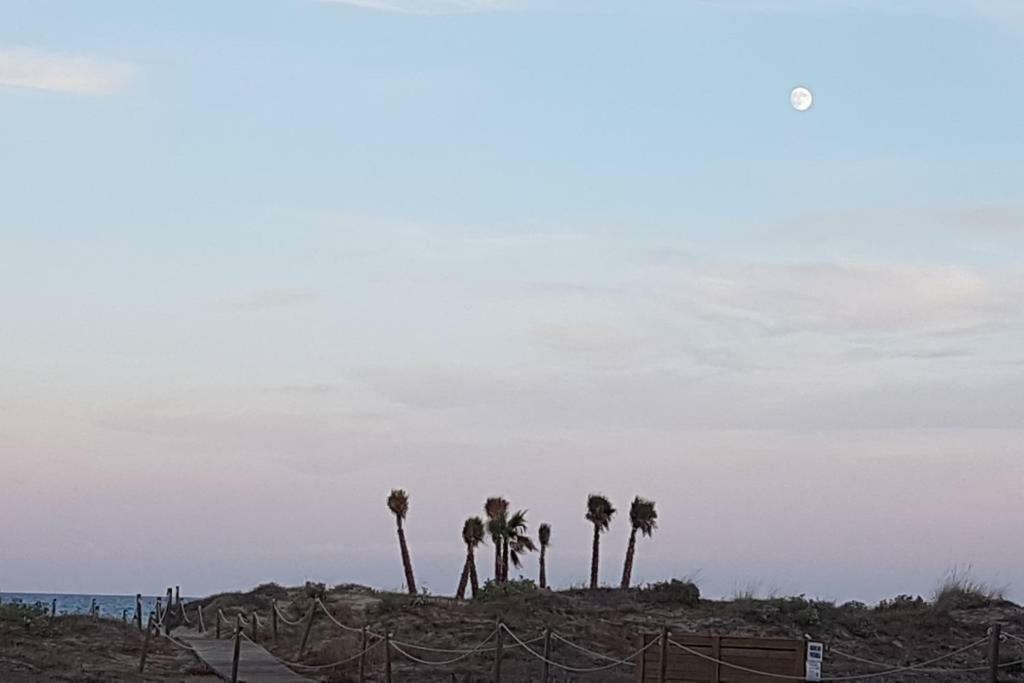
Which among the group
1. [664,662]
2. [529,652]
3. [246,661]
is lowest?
[246,661]

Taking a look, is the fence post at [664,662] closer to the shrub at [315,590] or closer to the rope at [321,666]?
the rope at [321,666]

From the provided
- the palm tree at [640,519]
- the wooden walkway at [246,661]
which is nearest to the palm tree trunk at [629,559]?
the palm tree at [640,519]

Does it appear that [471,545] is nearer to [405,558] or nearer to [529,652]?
[405,558]

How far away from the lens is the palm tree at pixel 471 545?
57625 millimetres

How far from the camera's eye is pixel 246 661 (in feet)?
111

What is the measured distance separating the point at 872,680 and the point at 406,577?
30.9 metres

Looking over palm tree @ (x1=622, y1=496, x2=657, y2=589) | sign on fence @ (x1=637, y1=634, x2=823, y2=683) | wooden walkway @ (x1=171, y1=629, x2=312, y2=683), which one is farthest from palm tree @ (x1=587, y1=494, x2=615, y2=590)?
sign on fence @ (x1=637, y1=634, x2=823, y2=683)

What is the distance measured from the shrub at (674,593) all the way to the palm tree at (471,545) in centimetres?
1152

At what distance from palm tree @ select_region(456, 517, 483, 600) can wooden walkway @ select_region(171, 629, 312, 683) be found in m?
16.8

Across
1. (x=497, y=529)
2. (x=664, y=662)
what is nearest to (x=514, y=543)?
(x=497, y=529)

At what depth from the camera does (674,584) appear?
46.8 m

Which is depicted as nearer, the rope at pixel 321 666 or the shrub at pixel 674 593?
the rope at pixel 321 666

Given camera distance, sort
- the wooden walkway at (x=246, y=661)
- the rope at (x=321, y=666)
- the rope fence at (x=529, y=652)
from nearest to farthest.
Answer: the rope fence at (x=529, y=652), the wooden walkway at (x=246, y=661), the rope at (x=321, y=666)

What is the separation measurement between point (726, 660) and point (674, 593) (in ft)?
80.1
